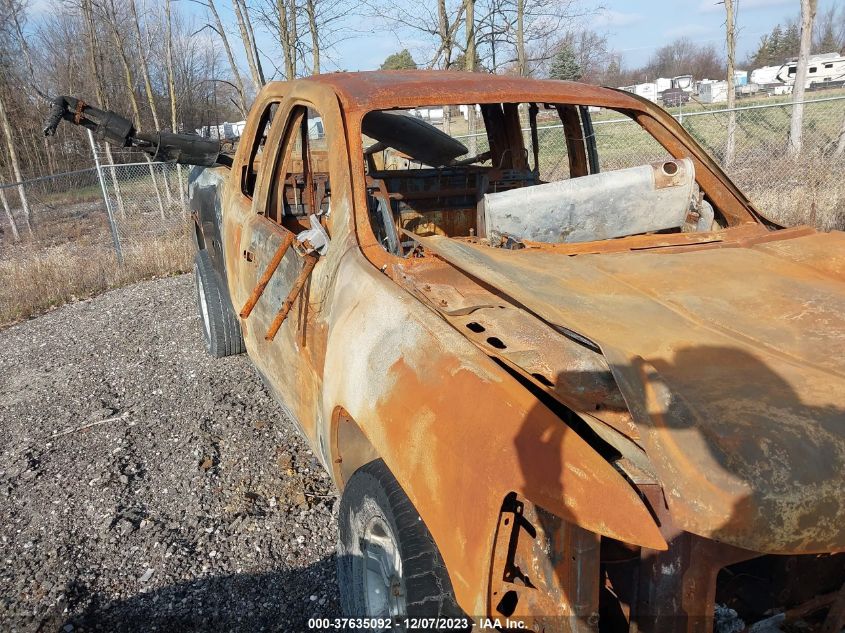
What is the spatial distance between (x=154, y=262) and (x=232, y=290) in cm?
562

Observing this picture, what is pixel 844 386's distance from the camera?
4.71 feet

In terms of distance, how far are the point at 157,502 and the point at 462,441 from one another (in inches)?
93.0

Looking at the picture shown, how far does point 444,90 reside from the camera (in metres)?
2.73

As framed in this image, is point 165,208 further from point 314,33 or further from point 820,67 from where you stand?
point 820,67

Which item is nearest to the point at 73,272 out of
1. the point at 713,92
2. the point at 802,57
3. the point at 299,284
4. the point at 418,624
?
the point at 299,284

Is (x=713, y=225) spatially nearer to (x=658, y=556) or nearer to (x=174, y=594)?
(x=658, y=556)

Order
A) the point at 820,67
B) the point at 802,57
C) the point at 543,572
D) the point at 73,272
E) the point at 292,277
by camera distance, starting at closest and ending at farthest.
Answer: the point at 543,572
the point at 292,277
the point at 73,272
the point at 802,57
the point at 820,67

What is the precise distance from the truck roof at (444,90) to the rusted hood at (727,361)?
0.74m

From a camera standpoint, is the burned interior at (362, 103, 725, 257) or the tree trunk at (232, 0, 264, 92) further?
the tree trunk at (232, 0, 264, 92)

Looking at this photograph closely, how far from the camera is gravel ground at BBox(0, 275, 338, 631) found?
255 centimetres

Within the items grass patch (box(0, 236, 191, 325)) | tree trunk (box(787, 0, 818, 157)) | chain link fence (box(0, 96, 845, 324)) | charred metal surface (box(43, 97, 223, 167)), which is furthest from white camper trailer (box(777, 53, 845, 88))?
charred metal surface (box(43, 97, 223, 167))

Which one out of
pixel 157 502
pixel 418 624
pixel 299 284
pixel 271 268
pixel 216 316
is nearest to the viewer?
pixel 418 624

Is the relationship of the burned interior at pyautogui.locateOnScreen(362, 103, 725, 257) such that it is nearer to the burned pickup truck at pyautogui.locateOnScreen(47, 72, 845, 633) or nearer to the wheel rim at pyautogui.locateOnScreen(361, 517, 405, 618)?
the burned pickup truck at pyautogui.locateOnScreen(47, 72, 845, 633)

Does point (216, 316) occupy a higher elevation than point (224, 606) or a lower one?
higher
